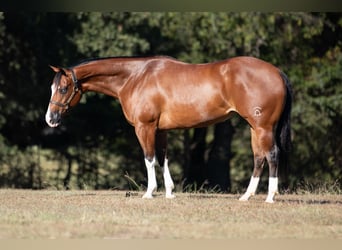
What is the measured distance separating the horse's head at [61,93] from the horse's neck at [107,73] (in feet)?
Result: 0.54

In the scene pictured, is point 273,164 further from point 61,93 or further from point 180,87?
point 61,93

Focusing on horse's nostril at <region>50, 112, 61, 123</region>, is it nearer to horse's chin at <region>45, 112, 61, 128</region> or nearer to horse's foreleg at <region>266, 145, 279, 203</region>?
horse's chin at <region>45, 112, 61, 128</region>

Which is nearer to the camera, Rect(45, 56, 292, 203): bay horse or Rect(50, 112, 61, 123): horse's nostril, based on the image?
Rect(45, 56, 292, 203): bay horse

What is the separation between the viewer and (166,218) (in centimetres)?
834

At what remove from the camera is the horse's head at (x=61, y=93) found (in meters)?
10.9

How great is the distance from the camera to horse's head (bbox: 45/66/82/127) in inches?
429

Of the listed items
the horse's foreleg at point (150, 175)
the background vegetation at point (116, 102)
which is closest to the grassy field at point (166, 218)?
the horse's foreleg at point (150, 175)

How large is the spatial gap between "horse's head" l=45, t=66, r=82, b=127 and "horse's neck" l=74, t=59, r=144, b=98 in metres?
0.16

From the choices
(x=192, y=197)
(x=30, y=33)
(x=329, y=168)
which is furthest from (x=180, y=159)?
(x=192, y=197)

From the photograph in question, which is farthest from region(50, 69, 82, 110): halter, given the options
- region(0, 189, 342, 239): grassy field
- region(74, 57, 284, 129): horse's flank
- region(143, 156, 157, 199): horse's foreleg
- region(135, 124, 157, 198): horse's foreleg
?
region(143, 156, 157, 199): horse's foreleg

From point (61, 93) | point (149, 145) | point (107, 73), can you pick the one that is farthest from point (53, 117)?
point (149, 145)

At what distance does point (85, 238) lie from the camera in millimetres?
6816

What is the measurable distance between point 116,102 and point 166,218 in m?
13.7

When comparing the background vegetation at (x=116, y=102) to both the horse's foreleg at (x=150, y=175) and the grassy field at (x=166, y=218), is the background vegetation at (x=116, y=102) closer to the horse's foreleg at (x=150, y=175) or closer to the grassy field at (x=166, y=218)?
the horse's foreleg at (x=150, y=175)
